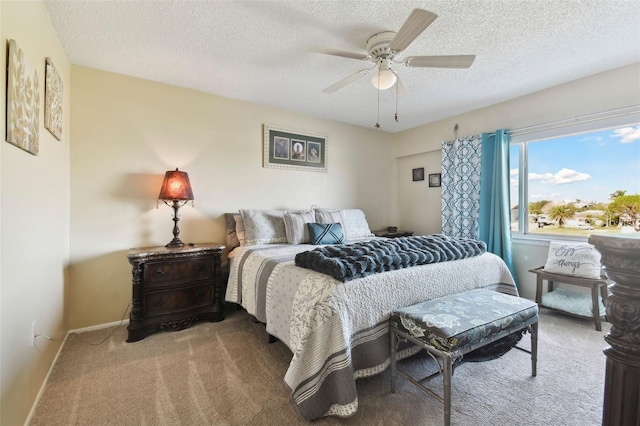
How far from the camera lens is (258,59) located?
2.44 m

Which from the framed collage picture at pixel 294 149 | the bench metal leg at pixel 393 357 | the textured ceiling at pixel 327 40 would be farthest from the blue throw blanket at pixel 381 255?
the framed collage picture at pixel 294 149

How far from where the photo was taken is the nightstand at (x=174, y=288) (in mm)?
2361

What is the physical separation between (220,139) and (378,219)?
2.81m

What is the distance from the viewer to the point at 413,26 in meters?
1.57

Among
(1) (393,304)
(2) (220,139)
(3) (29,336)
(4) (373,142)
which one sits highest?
(4) (373,142)

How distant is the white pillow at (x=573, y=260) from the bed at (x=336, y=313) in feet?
3.49

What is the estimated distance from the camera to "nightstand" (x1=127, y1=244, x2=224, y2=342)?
2361 mm

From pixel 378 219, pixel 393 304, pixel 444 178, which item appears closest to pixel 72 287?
pixel 393 304

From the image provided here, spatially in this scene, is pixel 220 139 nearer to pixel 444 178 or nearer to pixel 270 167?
pixel 270 167

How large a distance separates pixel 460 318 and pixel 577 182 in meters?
2.70

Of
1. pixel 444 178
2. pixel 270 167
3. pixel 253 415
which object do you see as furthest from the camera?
pixel 444 178

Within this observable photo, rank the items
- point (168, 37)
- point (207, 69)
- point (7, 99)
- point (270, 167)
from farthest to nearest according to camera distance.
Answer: point (270, 167) → point (207, 69) → point (168, 37) → point (7, 99)

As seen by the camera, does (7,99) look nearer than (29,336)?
Yes

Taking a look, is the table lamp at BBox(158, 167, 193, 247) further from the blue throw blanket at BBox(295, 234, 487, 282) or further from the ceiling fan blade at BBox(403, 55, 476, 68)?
the ceiling fan blade at BBox(403, 55, 476, 68)
